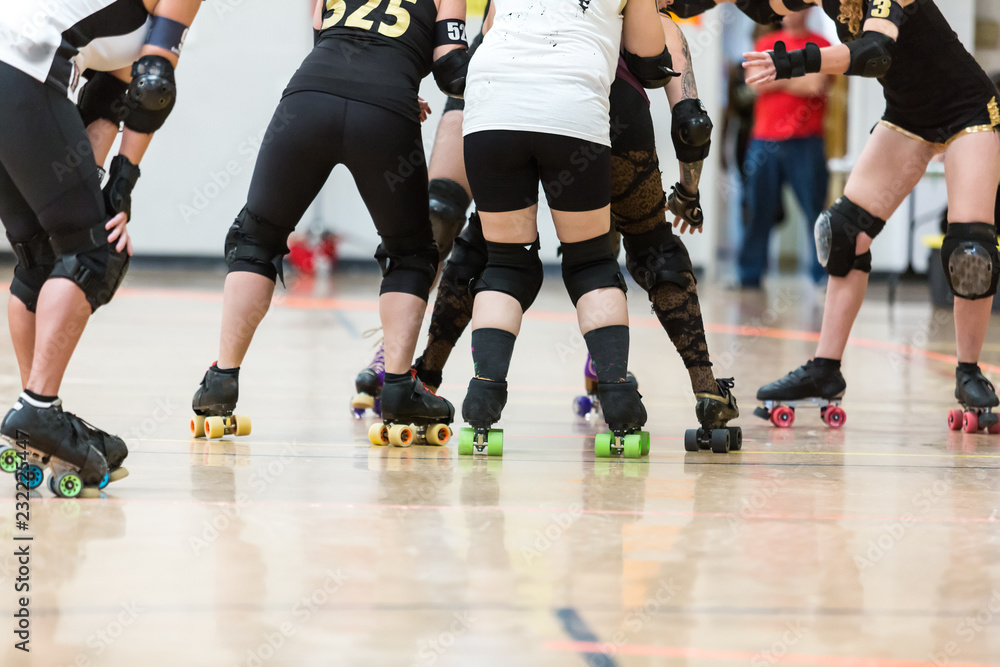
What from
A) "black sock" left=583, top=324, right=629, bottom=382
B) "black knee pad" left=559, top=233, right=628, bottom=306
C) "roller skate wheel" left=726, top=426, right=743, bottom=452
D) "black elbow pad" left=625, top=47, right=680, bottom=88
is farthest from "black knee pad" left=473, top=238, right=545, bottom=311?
"roller skate wheel" left=726, top=426, right=743, bottom=452

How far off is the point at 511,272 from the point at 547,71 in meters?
0.48

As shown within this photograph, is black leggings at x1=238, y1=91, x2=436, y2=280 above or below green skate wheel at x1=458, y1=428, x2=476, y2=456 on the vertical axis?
above

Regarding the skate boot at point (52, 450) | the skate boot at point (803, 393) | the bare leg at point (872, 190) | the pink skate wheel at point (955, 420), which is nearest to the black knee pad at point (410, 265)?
the skate boot at point (52, 450)

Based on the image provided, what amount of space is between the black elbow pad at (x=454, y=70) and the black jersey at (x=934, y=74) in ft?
4.12

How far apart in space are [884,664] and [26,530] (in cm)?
135

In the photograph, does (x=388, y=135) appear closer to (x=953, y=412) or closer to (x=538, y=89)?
(x=538, y=89)

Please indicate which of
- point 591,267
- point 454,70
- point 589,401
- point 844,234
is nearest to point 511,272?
point 591,267

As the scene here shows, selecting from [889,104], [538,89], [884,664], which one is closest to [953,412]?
[889,104]

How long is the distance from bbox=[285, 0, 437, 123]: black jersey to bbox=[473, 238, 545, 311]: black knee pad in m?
0.40

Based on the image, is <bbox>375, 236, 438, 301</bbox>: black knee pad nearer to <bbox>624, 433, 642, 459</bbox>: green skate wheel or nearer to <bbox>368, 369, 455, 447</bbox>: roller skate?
<bbox>368, 369, 455, 447</bbox>: roller skate

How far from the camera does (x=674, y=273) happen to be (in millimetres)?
2787

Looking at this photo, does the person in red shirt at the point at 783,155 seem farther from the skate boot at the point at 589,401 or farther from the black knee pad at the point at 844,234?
the skate boot at the point at 589,401

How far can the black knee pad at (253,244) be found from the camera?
268cm

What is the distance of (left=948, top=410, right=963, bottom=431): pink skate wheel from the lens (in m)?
3.07
